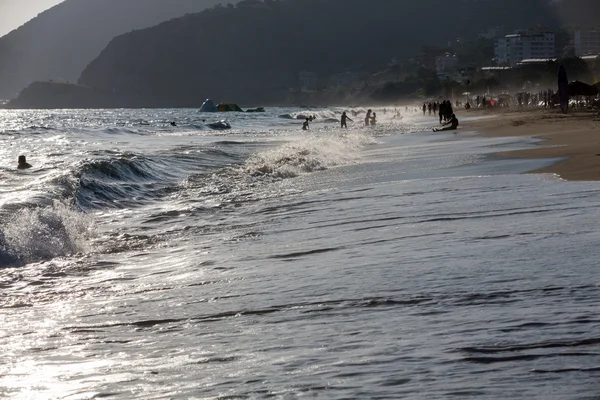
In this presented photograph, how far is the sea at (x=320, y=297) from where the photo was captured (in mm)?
3842

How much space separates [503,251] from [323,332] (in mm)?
2109

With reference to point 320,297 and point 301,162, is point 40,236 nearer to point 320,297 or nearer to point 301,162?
point 320,297

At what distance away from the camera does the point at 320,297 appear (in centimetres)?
550

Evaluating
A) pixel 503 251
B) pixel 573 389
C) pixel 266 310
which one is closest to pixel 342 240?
pixel 503 251

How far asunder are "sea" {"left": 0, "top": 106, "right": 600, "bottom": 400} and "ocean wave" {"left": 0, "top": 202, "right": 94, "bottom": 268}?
0.03 m

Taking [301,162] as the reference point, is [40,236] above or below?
above

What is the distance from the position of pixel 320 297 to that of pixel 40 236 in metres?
5.01

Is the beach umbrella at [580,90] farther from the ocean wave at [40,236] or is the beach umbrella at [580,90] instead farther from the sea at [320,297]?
the ocean wave at [40,236]

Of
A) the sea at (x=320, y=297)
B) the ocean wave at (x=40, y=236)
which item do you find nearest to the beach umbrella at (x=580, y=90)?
the sea at (x=320, y=297)

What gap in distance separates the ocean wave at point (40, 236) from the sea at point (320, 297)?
31 millimetres

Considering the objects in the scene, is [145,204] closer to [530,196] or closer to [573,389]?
[530,196]

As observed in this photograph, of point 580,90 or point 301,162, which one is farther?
point 580,90

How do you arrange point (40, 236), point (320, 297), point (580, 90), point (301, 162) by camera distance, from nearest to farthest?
point (320, 297), point (40, 236), point (301, 162), point (580, 90)

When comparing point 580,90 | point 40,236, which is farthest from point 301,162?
point 580,90
